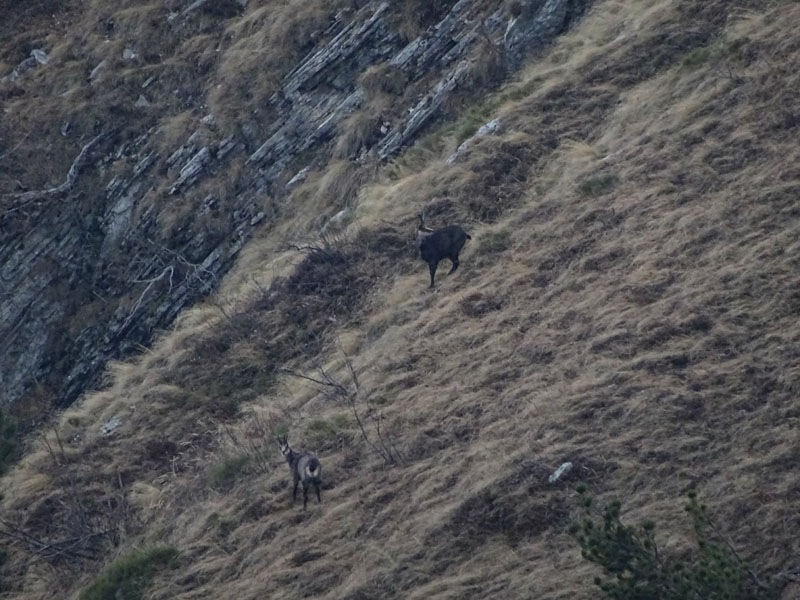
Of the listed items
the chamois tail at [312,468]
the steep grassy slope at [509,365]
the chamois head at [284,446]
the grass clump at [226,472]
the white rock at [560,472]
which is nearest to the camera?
the steep grassy slope at [509,365]

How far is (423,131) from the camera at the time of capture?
17688 mm

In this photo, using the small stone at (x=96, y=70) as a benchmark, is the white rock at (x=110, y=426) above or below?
below

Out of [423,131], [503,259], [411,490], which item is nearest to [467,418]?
[411,490]

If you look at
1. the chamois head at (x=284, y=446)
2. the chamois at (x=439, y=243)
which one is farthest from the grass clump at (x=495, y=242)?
the chamois head at (x=284, y=446)

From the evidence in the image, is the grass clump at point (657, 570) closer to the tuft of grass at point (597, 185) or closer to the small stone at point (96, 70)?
the tuft of grass at point (597, 185)

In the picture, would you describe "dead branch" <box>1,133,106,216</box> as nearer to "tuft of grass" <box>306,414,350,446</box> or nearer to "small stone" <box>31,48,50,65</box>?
"small stone" <box>31,48,50,65</box>

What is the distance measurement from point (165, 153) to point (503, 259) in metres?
9.56

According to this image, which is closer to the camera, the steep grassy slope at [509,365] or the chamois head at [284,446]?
the steep grassy slope at [509,365]

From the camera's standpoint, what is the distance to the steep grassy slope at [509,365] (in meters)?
9.45

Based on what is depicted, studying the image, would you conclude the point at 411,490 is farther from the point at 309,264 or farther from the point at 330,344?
the point at 309,264

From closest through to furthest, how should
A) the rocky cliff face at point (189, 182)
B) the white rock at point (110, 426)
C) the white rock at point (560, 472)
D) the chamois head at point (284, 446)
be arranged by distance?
the white rock at point (560, 472) < the chamois head at point (284, 446) < the white rock at point (110, 426) < the rocky cliff face at point (189, 182)

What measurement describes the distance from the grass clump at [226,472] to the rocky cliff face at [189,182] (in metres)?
6.08

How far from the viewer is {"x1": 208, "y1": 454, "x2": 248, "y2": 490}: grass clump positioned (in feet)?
39.4

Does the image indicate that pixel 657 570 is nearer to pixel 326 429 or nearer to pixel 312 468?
pixel 312 468
